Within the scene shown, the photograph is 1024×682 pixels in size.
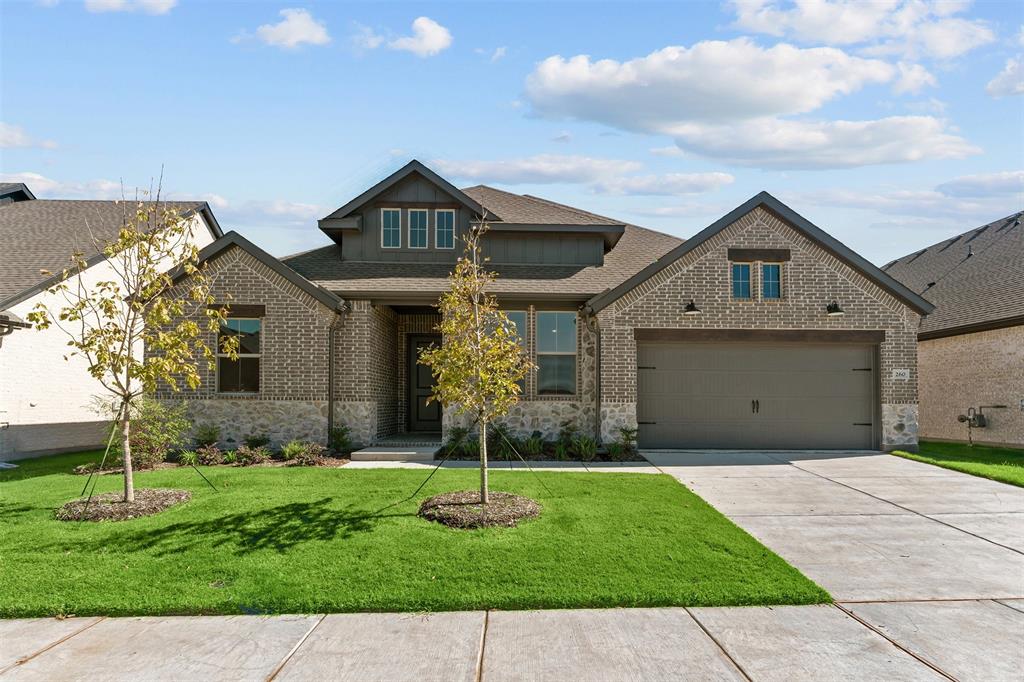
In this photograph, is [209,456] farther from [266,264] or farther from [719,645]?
[719,645]

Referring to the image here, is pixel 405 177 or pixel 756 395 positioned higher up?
pixel 405 177


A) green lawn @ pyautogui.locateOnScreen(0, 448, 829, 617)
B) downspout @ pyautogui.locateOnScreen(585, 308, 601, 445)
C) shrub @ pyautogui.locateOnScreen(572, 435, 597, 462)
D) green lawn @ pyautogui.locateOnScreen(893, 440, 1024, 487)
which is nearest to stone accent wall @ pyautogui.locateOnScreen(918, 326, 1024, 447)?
green lawn @ pyautogui.locateOnScreen(893, 440, 1024, 487)

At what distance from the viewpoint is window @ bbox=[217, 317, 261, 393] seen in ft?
47.2

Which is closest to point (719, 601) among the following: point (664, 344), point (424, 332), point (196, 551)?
point (196, 551)

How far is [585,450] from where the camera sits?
1343cm

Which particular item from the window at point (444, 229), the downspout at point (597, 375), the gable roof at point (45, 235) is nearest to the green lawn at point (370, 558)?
the downspout at point (597, 375)

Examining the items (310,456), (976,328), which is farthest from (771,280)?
(310,456)

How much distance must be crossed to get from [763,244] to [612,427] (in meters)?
5.45

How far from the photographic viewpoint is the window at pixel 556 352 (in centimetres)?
1489

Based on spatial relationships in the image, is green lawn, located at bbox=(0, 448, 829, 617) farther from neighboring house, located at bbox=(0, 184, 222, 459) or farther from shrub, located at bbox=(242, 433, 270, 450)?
neighboring house, located at bbox=(0, 184, 222, 459)

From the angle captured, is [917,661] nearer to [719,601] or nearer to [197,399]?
[719,601]

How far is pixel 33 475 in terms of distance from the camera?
11859 millimetres

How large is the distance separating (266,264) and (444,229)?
4.50 meters

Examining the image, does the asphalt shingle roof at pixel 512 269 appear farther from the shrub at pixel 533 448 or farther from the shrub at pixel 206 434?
the shrub at pixel 206 434
